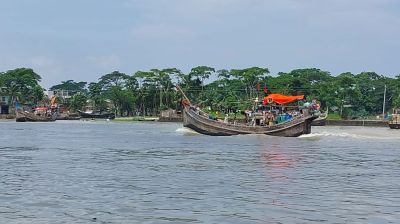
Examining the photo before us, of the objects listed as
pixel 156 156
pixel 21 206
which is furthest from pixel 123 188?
pixel 156 156

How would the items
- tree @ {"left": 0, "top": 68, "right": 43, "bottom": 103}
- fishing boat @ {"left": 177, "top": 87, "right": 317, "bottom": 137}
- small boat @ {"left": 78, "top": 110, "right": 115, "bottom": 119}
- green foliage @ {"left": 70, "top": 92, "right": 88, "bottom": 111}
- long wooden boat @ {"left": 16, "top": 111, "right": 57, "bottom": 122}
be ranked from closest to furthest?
1. fishing boat @ {"left": 177, "top": 87, "right": 317, "bottom": 137}
2. long wooden boat @ {"left": 16, "top": 111, "right": 57, "bottom": 122}
3. small boat @ {"left": 78, "top": 110, "right": 115, "bottom": 119}
4. tree @ {"left": 0, "top": 68, "right": 43, "bottom": 103}
5. green foliage @ {"left": 70, "top": 92, "right": 88, "bottom": 111}

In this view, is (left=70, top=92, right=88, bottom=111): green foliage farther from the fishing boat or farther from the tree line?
the fishing boat

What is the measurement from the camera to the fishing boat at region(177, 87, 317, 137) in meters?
57.2

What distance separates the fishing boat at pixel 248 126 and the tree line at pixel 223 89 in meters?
55.9

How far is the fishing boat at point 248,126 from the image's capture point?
5716cm

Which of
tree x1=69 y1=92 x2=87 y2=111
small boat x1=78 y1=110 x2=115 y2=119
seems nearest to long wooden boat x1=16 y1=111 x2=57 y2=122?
small boat x1=78 y1=110 x2=115 y2=119

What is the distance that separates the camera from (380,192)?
65.0 feet

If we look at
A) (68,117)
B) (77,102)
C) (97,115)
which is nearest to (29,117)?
(68,117)

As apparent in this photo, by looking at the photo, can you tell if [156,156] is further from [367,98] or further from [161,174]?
[367,98]

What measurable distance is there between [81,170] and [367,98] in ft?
351

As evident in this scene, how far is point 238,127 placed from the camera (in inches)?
2330

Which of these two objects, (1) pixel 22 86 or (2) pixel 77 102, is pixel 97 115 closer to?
(2) pixel 77 102

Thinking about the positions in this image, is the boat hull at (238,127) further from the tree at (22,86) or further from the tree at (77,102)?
the tree at (77,102)

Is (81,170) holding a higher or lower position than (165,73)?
lower
